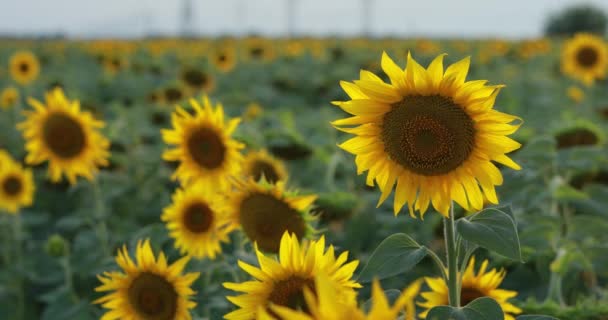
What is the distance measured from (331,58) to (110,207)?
6390 millimetres

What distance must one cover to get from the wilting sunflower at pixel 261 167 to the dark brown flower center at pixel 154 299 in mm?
824

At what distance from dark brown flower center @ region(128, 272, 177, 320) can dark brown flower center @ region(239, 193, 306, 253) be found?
24 centimetres

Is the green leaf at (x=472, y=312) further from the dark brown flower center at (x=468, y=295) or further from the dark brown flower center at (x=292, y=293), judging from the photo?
the dark brown flower center at (x=468, y=295)

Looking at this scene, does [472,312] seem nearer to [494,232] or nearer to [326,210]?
[494,232]

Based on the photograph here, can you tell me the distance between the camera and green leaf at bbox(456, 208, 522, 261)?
114 cm

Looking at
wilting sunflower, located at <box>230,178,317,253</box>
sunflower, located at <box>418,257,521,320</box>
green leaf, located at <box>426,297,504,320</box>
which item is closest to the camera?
green leaf, located at <box>426,297,504,320</box>

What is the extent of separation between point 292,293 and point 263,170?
125 centimetres

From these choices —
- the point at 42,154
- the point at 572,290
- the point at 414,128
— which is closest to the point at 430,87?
the point at 414,128

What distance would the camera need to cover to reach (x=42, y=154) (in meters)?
2.92

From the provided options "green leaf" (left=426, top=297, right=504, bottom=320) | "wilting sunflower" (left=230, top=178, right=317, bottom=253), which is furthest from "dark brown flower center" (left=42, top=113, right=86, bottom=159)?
"green leaf" (left=426, top=297, right=504, bottom=320)

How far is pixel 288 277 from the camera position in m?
1.20

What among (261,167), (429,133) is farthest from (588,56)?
(429,133)

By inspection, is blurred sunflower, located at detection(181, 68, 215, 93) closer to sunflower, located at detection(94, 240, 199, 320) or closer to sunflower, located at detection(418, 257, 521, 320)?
sunflower, located at detection(94, 240, 199, 320)

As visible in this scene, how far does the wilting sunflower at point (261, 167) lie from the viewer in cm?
239
